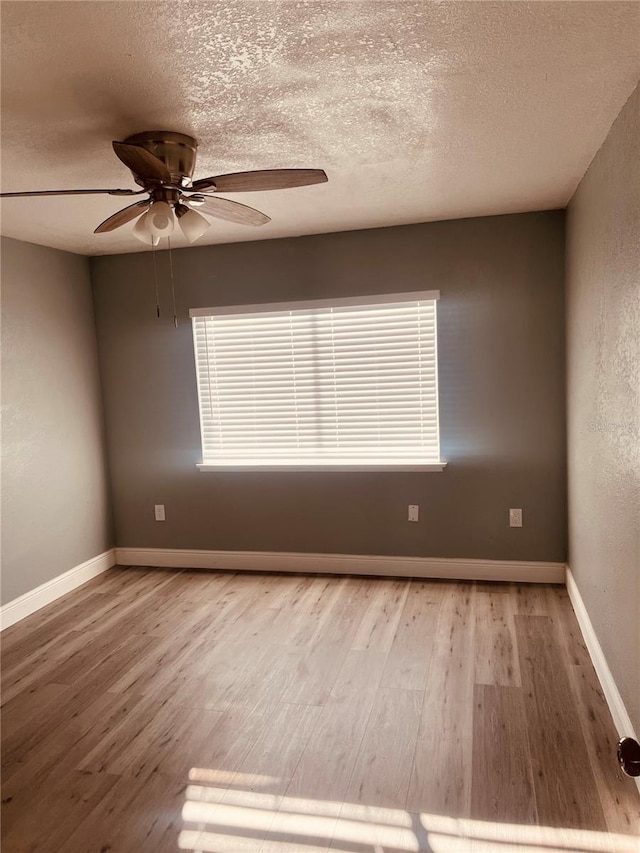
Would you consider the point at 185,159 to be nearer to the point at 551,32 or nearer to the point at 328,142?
the point at 328,142

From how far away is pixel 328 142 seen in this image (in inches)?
98.0

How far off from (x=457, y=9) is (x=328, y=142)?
965 millimetres

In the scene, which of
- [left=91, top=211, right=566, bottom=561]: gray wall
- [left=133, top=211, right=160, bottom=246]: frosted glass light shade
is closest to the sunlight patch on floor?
[left=133, top=211, right=160, bottom=246]: frosted glass light shade

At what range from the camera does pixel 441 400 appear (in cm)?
407

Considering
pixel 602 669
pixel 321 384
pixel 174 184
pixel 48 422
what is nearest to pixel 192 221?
pixel 174 184

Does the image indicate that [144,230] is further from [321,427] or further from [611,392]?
[321,427]

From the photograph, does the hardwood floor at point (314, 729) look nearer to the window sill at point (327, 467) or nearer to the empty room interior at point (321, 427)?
the empty room interior at point (321, 427)

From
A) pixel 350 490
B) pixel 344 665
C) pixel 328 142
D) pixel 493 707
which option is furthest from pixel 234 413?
pixel 493 707

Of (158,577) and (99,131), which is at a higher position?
(99,131)

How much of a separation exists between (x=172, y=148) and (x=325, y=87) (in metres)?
0.66

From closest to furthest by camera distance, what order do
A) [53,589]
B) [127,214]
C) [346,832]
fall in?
[346,832]
[127,214]
[53,589]

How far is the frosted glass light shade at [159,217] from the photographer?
7.31 ft

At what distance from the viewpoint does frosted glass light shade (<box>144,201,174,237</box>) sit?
2.23m

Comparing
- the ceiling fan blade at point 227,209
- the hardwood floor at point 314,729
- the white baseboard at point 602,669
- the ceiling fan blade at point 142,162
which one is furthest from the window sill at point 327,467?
the ceiling fan blade at point 142,162
